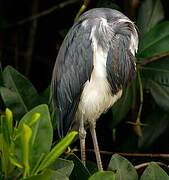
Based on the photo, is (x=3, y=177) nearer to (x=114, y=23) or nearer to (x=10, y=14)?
(x=114, y=23)

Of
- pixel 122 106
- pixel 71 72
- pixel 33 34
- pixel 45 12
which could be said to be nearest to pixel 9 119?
pixel 71 72

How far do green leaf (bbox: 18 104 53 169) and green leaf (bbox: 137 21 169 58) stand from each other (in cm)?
78

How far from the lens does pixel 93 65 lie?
6.38 ft

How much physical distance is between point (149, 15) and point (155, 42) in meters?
0.23

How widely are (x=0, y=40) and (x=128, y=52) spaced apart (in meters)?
1.52

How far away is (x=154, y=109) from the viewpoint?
2650mm

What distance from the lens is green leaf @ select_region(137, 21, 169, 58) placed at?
2.30 meters

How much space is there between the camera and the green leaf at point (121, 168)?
183 centimetres

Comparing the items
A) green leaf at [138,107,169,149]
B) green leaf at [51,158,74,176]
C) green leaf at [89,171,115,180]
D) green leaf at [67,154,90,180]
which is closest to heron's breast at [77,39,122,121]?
green leaf at [67,154,90,180]

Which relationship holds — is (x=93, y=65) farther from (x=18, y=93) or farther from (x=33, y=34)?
(x=33, y=34)

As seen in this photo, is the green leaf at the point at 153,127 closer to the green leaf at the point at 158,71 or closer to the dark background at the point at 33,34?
the green leaf at the point at 158,71

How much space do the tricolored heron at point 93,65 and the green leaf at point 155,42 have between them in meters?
0.26

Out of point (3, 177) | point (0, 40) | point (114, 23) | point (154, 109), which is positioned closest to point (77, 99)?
point (114, 23)

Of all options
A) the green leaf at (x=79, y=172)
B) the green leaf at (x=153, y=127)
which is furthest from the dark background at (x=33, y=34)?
the green leaf at (x=79, y=172)
